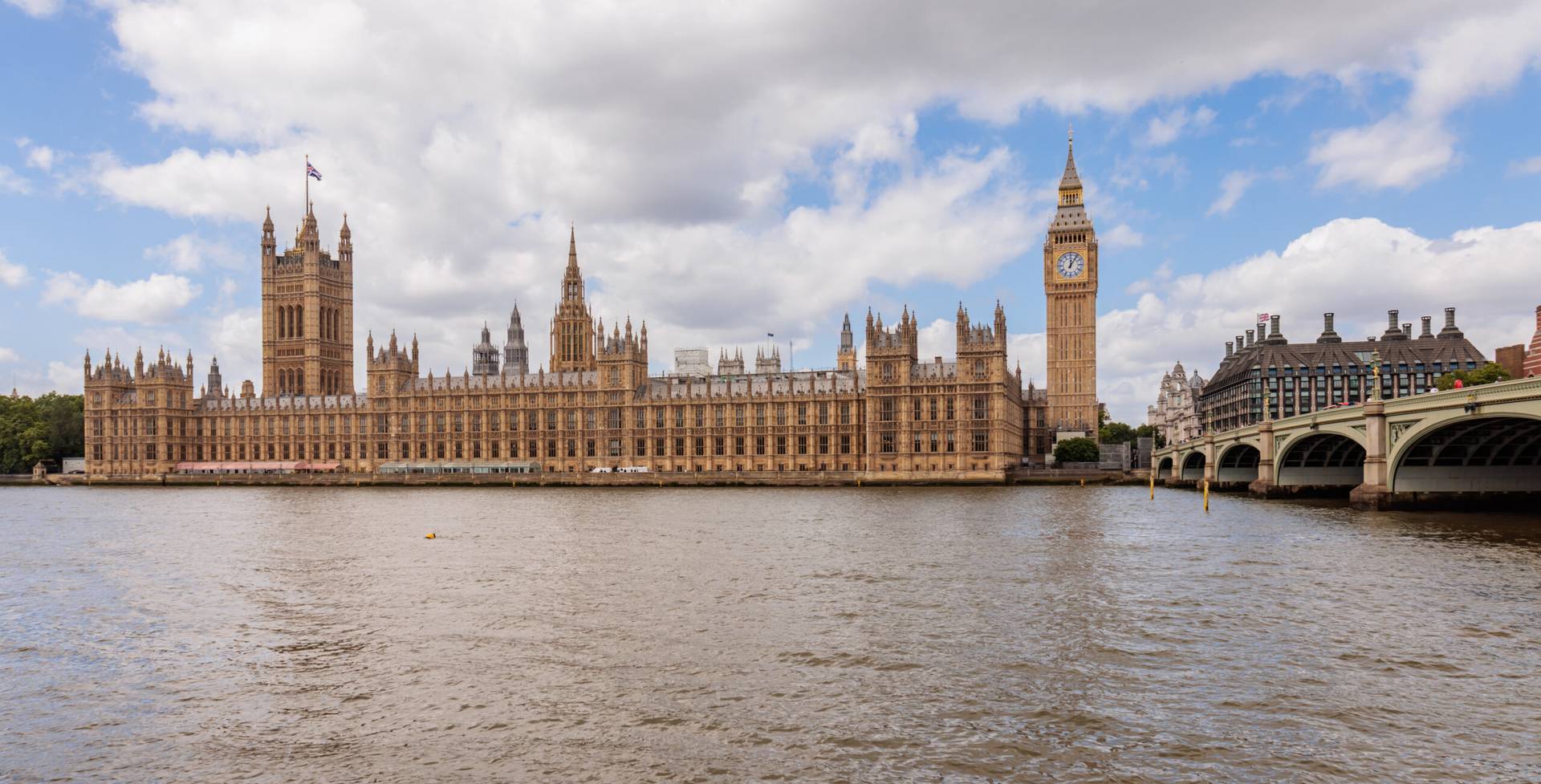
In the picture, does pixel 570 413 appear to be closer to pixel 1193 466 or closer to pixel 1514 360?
pixel 1193 466

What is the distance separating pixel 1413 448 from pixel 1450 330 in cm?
12214

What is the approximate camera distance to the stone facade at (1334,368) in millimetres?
153750

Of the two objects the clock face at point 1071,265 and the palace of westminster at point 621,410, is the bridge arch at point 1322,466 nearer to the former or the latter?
the palace of westminster at point 621,410

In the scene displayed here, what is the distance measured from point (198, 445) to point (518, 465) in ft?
176

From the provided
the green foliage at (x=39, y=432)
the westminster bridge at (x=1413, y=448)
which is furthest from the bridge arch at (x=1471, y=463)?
the green foliage at (x=39, y=432)

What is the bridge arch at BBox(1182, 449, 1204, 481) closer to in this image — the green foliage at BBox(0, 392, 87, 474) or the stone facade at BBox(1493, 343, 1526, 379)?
the stone facade at BBox(1493, 343, 1526, 379)

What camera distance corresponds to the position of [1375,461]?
5662cm

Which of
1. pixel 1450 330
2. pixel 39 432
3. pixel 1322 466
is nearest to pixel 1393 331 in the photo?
pixel 1450 330

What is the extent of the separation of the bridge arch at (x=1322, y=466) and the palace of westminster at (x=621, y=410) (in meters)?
36.6

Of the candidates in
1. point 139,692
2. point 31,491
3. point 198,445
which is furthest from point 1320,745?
point 198,445

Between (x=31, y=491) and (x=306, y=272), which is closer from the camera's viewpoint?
(x=31, y=491)

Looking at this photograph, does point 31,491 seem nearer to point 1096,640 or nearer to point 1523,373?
point 1096,640

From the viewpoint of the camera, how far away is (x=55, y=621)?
27266 mm

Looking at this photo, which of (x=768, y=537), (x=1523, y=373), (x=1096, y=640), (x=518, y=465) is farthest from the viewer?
(x=518, y=465)
